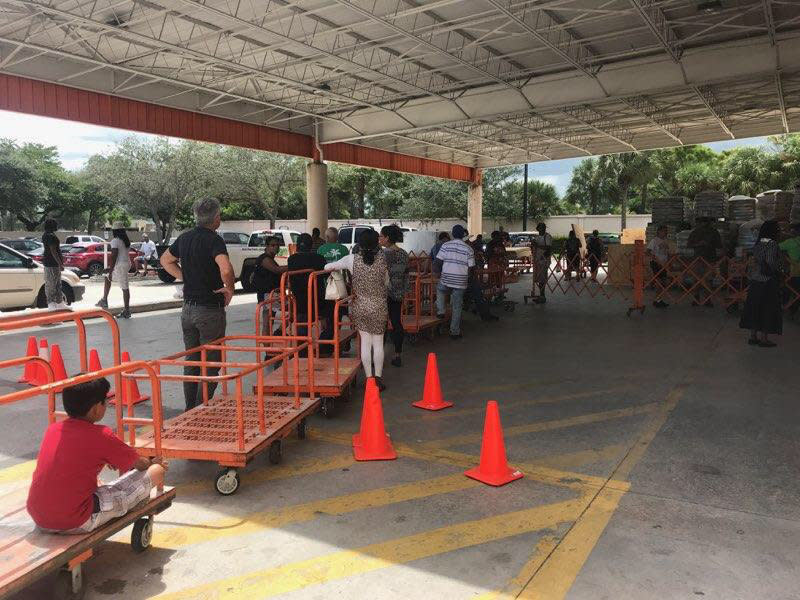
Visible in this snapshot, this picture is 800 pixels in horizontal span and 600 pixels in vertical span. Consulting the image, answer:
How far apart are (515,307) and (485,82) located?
277 inches

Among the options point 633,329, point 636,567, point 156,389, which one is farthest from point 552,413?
point 633,329

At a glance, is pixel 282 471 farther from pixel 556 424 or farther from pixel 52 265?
pixel 52 265

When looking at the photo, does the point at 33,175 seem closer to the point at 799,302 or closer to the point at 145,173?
the point at 145,173

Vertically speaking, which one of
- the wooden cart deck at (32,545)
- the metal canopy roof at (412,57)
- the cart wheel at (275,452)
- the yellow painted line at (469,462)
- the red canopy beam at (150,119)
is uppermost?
the metal canopy roof at (412,57)

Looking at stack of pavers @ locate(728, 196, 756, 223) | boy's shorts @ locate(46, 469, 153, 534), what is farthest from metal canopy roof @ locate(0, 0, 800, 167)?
boy's shorts @ locate(46, 469, 153, 534)

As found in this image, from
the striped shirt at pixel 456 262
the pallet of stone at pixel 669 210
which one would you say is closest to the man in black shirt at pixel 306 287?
the striped shirt at pixel 456 262

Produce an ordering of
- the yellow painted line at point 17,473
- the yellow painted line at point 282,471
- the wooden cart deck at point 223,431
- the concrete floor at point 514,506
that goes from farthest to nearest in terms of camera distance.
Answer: the yellow painted line at point 17,473, the yellow painted line at point 282,471, the wooden cart deck at point 223,431, the concrete floor at point 514,506

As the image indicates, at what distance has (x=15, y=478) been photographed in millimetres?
4648

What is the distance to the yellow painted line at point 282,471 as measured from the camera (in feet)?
14.6

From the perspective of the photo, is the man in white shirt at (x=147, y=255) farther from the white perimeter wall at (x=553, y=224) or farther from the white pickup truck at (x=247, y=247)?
the white perimeter wall at (x=553, y=224)

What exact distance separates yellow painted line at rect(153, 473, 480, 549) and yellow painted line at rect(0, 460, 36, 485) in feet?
5.19

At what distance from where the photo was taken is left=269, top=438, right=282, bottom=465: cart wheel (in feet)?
15.8

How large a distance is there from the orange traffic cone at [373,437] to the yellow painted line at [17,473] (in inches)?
98.4

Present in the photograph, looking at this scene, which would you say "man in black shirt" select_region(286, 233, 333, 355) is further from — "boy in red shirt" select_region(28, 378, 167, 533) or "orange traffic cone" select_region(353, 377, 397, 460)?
"boy in red shirt" select_region(28, 378, 167, 533)
